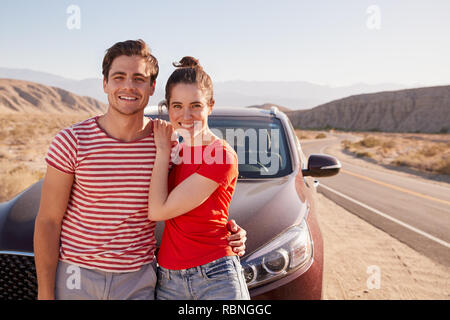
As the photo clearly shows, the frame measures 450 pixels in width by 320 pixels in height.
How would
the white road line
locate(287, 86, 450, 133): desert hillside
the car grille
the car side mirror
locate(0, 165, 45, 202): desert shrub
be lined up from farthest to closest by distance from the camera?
locate(287, 86, 450, 133): desert hillside
locate(0, 165, 45, 202): desert shrub
the white road line
the car side mirror
the car grille

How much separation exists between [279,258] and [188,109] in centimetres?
98

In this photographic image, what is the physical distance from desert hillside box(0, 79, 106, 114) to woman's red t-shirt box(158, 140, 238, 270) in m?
128

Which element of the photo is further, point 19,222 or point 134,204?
point 19,222

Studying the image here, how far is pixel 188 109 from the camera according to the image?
1.52 metres

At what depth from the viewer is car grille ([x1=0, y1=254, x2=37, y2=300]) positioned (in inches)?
69.6

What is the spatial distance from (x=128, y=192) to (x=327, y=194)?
7.98m

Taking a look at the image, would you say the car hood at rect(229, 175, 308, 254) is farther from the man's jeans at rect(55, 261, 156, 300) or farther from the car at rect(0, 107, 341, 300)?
the man's jeans at rect(55, 261, 156, 300)

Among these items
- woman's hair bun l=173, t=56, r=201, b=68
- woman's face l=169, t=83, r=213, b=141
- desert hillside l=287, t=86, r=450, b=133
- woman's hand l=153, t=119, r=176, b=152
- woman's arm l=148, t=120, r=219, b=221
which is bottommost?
desert hillside l=287, t=86, r=450, b=133

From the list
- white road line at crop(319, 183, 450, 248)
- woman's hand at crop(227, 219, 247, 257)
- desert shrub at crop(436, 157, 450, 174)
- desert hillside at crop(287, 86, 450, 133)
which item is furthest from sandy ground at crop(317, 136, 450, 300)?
desert hillside at crop(287, 86, 450, 133)

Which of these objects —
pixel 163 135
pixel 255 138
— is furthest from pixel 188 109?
pixel 255 138

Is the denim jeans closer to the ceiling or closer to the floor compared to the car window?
closer to the floor

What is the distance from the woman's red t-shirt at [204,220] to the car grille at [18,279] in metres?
0.74

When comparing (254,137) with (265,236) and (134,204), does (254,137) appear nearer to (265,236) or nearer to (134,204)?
(265,236)

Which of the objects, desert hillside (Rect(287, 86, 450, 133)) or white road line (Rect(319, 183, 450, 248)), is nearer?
white road line (Rect(319, 183, 450, 248))
